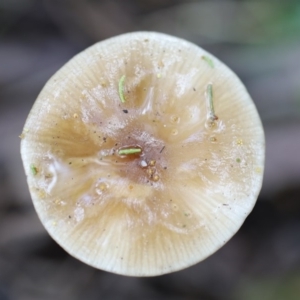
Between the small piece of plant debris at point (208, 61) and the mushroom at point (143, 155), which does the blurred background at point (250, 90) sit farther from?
the small piece of plant debris at point (208, 61)

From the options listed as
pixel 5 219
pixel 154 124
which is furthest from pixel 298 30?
pixel 5 219

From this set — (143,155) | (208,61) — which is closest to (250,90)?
(208,61)

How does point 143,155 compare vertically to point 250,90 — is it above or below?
below

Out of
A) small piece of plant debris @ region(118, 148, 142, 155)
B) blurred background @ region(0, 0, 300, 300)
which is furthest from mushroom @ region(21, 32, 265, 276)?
blurred background @ region(0, 0, 300, 300)

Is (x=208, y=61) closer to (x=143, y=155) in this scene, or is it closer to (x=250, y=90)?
(x=143, y=155)

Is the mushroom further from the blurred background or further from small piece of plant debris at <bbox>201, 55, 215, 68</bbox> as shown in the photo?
the blurred background

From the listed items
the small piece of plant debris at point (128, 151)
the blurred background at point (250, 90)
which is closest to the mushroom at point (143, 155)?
the small piece of plant debris at point (128, 151)

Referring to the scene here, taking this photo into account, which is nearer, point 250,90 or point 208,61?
point 208,61
